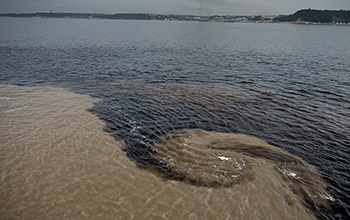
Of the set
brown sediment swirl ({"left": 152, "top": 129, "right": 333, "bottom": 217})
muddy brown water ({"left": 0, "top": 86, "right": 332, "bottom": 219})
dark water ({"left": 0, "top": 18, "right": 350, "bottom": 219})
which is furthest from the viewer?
dark water ({"left": 0, "top": 18, "right": 350, "bottom": 219})

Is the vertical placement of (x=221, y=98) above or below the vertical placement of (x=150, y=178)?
Answer: below

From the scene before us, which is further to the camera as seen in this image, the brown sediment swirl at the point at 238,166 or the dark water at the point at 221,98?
the dark water at the point at 221,98

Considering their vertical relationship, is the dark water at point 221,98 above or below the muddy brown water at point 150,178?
below

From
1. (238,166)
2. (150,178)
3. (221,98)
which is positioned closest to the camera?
(150,178)

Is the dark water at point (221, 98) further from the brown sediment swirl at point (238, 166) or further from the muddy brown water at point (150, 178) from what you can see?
the muddy brown water at point (150, 178)

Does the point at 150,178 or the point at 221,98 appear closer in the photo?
the point at 150,178

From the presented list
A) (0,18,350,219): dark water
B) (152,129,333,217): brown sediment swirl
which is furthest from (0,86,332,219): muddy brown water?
(0,18,350,219): dark water

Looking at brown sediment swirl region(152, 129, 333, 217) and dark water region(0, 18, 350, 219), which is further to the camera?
dark water region(0, 18, 350, 219)

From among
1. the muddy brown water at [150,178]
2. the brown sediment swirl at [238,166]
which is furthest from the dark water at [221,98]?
the muddy brown water at [150,178]

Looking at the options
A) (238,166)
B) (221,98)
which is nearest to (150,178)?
(238,166)

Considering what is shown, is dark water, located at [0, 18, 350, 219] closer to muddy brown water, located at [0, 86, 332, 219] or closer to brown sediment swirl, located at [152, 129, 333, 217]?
brown sediment swirl, located at [152, 129, 333, 217]

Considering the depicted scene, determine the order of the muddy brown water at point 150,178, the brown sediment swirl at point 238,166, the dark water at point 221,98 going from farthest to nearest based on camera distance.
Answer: the dark water at point 221,98, the brown sediment swirl at point 238,166, the muddy brown water at point 150,178

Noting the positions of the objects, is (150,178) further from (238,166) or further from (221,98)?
(221,98)

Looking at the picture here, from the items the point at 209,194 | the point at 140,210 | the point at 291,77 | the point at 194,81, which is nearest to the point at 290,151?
the point at 209,194
